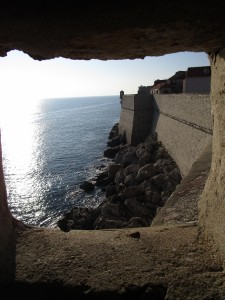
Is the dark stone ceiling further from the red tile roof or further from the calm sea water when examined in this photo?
the red tile roof

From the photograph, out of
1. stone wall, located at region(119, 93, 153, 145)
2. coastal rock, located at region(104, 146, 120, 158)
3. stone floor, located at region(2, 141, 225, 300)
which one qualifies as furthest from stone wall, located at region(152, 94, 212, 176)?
stone floor, located at region(2, 141, 225, 300)

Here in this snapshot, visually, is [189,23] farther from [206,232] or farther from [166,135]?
[166,135]

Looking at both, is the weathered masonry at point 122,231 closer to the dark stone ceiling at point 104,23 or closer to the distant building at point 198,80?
the dark stone ceiling at point 104,23

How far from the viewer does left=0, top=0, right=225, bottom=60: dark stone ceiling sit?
1.76 m

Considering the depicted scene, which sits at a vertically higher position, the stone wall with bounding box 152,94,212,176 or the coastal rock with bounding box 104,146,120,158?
the stone wall with bounding box 152,94,212,176

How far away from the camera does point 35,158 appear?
98.3 feet

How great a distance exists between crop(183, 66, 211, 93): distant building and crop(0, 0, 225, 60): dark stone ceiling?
28.2 meters

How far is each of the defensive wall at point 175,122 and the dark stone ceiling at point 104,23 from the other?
9925 millimetres

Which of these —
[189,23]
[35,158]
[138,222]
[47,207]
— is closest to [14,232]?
[189,23]

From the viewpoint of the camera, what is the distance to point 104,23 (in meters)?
1.83

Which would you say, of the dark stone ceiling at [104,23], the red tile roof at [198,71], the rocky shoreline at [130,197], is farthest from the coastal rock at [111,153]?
the dark stone ceiling at [104,23]

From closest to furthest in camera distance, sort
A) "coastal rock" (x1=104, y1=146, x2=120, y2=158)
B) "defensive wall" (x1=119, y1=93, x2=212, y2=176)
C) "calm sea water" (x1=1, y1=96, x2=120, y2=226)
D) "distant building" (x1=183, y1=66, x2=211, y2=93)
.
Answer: "defensive wall" (x1=119, y1=93, x2=212, y2=176)
"calm sea water" (x1=1, y1=96, x2=120, y2=226)
"coastal rock" (x1=104, y1=146, x2=120, y2=158)
"distant building" (x1=183, y1=66, x2=211, y2=93)

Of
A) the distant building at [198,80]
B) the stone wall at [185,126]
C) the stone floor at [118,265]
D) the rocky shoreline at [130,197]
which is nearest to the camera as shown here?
the stone floor at [118,265]

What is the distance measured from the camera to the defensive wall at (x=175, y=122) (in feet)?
41.1
